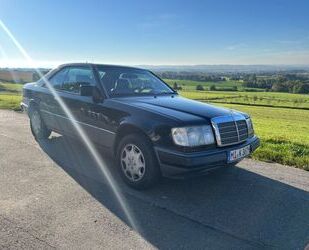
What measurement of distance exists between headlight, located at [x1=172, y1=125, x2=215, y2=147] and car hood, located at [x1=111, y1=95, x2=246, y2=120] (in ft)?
0.66

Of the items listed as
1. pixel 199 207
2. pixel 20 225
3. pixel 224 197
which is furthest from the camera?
pixel 224 197

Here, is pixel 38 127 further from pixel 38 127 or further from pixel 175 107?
Answer: pixel 175 107

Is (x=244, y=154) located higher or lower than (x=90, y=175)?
higher

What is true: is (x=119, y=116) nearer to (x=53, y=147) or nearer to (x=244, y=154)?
(x=244, y=154)

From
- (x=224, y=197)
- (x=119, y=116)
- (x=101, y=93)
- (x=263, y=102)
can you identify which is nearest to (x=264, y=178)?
(x=224, y=197)

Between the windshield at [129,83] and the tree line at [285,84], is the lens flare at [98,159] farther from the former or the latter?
the tree line at [285,84]

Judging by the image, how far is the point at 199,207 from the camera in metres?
4.34

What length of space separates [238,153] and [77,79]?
3.09 metres

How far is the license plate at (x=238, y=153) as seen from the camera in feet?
15.4

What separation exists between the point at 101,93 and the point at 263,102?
53.8m

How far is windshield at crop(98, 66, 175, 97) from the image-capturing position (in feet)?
19.1

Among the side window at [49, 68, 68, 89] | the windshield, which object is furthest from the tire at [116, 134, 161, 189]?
the side window at [49, 68, 68, 89]

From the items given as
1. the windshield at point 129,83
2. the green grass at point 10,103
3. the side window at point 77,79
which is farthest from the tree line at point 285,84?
the side window at point 77,79

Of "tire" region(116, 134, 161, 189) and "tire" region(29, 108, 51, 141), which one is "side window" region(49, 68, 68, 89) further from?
"tire" region(116, 134, 161, 189)
